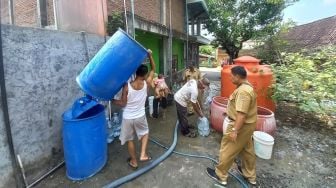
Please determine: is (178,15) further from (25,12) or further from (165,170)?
(165,170)

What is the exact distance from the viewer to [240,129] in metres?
3.01

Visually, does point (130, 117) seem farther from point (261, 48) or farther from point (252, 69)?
point (261, 48)

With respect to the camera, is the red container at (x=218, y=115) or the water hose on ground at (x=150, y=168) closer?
the water hose on ground at (x=150, y=168)

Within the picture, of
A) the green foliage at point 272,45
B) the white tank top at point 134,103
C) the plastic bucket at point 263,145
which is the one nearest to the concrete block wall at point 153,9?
the white tank top at point 134,103

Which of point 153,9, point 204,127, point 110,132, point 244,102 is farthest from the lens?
point 153,9

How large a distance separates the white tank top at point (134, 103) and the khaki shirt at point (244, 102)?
1.41 m

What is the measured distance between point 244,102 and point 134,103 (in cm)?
165

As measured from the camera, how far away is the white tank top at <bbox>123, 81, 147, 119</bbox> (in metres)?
3.39

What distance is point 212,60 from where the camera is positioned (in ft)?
125

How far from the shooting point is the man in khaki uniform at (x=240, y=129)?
9.34 ft

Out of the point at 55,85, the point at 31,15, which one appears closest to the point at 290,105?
the point at 55,85

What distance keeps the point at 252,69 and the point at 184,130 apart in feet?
9.26

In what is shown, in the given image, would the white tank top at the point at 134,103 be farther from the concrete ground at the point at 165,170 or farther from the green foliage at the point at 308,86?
the green foliage at the point at 308,86

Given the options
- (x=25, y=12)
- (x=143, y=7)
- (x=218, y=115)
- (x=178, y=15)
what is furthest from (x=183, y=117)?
(x=178, y=15)
